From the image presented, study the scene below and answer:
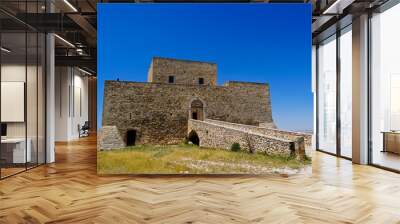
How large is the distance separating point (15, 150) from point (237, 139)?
4.12 metres

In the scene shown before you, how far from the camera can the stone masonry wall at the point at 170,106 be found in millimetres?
5879

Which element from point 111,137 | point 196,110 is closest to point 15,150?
point 111,137

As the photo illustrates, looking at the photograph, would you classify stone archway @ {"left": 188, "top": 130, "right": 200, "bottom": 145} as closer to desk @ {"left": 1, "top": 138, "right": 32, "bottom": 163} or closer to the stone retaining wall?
the stone retaining wall

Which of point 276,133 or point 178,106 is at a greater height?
point 178,106

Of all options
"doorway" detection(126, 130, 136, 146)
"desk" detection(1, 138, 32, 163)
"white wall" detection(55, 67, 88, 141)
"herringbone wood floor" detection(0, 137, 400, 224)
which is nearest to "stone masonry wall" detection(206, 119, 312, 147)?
"herringbone wood floor" detection(0, 137, 400, 224)

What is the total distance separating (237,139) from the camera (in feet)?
19.4

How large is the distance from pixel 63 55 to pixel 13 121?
6.31 meters

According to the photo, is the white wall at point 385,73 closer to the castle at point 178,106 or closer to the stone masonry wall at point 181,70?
the castle at point 178,106

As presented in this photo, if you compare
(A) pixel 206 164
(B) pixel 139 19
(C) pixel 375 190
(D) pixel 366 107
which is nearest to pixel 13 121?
(B) pixel 139 19

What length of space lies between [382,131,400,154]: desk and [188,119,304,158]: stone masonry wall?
1.91 meters

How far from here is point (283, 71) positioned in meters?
5.93

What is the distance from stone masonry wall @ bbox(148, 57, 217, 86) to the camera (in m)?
5.87

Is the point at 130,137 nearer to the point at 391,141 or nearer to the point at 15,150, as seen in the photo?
the point at 15,150

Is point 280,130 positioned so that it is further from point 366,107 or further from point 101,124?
point 101,124
